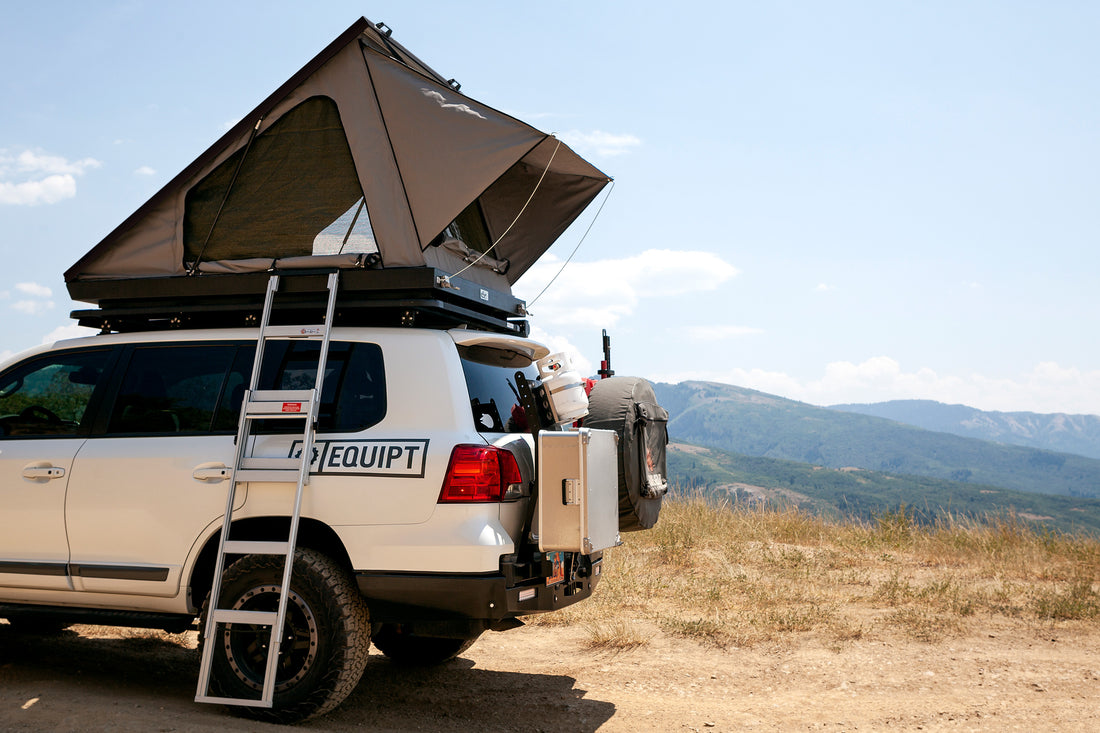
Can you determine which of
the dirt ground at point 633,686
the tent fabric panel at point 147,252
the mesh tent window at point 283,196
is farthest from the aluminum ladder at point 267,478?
the tent fabric panel at point 147,252

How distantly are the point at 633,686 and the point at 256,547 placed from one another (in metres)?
2.85

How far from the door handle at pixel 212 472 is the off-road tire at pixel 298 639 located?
0.45 m

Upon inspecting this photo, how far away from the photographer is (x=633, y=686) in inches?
243

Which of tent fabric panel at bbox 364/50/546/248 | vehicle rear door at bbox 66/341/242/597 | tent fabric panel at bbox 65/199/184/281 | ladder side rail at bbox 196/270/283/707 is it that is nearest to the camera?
ladder side rail at bbox 196/270/283/707

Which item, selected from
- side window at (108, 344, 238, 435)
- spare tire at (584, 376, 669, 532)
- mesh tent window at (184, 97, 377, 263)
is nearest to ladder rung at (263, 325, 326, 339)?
side window at (108, 344, 238, 435)

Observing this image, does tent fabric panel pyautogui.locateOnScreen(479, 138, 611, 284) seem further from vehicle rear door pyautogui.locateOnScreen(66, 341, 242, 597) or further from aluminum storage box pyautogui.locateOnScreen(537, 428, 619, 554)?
aluminum storage box pyautogui.locateOnScreen(537, 428, 619, 554)

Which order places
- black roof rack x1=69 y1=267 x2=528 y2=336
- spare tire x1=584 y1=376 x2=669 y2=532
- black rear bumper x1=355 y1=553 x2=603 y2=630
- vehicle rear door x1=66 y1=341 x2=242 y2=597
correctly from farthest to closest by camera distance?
1. spare tire x1=584 y1=376 x2=669 y2=532
2. black roof rack x1=69 y1=267 x2=528 y2=336
3. vehicle rear door x1=66 y1=341 x2=242 y2=597
4. black rear bumper x1=355 y1=553 x2=603 y2=630

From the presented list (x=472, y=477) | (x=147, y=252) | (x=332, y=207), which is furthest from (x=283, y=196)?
(x=472, y=477)

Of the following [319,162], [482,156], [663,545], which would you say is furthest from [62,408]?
[663,545]

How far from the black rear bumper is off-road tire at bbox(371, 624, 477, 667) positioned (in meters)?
1.80

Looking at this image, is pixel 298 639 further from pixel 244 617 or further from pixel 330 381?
pixel 330 381

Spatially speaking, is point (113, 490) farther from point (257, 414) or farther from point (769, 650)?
point (769, 650)

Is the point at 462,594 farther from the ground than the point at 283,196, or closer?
closer

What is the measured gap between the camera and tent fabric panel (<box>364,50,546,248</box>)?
5.14m
